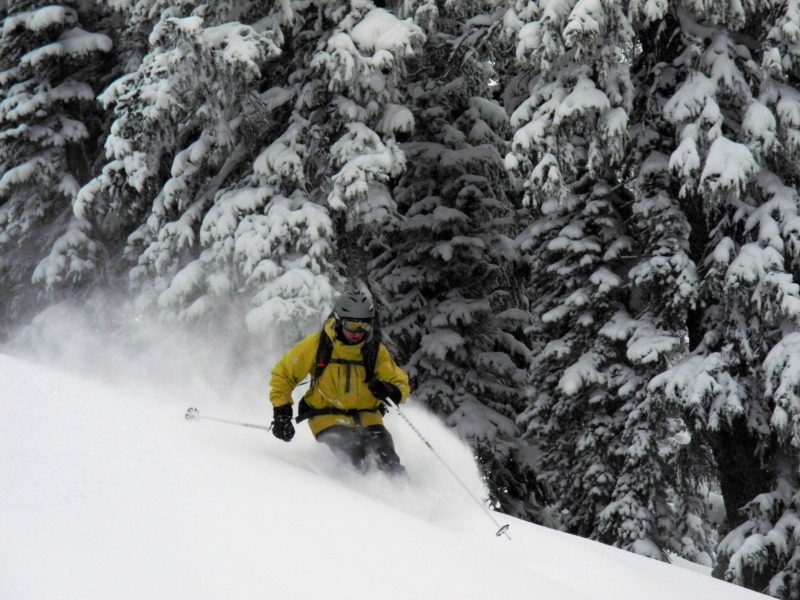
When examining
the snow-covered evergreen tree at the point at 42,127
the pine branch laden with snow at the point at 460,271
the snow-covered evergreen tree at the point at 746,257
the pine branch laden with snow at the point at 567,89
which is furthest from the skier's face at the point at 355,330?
the snow-covered evergreen tree at the point at 42,127

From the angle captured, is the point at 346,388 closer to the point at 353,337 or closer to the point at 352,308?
the point at 353,337

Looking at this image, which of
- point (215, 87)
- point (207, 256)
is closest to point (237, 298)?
point (207, 256)

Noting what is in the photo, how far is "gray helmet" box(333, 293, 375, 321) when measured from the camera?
698 cm

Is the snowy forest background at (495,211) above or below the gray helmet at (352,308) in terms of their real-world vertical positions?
below

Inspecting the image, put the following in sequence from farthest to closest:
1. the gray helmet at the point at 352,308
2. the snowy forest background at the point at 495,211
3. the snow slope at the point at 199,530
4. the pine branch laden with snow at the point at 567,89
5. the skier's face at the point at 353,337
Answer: the snowy forest background at the point at 495,211 < the pine branch laden with snow at the point at 567,89 < the skier's face at the point at 353,337 < the gray helmet at the point at 352,308 < the snow slope at the point at 199,530

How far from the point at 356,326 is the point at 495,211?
9945 millimetres

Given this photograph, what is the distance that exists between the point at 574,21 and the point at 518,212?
878cm

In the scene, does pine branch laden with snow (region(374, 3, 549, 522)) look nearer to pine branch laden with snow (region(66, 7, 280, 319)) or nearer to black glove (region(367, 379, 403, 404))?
pine branch laden with snow (region(66, 7, 280, 319))

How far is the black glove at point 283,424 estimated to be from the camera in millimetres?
7027

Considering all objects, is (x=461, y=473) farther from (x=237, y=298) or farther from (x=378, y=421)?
(x=237, y=298)

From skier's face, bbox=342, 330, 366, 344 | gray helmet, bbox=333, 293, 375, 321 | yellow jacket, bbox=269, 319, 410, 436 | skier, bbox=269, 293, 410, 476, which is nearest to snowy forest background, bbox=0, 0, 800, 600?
skier, bbox=269, 293, 410, 476

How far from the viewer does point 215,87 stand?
11875 mm

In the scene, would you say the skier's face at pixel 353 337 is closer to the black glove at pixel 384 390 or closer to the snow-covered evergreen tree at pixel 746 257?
the black glove at pixel 384 390

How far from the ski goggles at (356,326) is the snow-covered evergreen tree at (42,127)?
11.2 meters
